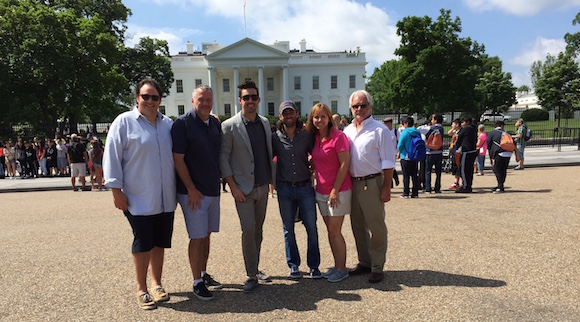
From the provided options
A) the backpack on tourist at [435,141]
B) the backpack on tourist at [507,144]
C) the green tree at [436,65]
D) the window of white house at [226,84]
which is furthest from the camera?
the window of white house at [226,84]

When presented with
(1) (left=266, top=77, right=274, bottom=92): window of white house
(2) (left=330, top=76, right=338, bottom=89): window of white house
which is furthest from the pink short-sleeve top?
(2) (left=330, top=76, right=338, bottom=89): window of white house

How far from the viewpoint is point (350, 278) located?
4152 mm

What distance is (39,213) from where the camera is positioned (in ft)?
28.0

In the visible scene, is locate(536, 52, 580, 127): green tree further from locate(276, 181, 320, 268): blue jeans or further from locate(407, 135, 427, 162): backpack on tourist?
locate(276, 181, 320, 268): blue jeans

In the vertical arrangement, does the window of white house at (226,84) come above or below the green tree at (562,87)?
above

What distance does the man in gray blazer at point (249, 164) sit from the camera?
150 inches

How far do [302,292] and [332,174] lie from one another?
1255mm

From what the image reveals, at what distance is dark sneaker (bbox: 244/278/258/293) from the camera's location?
3838 millimetres

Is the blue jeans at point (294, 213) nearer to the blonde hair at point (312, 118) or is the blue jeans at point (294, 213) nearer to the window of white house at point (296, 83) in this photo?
the blonde hair at point (312, 118)

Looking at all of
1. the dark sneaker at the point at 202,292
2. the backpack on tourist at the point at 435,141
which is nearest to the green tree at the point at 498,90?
the backpack on tourist at the point at 435,141

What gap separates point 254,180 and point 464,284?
2408 millimetres

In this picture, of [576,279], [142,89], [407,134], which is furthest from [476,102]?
[142,89]

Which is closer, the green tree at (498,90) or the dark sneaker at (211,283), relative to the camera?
the dark sneaker at (211,283)

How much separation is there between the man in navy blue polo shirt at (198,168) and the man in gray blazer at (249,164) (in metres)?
0.13
